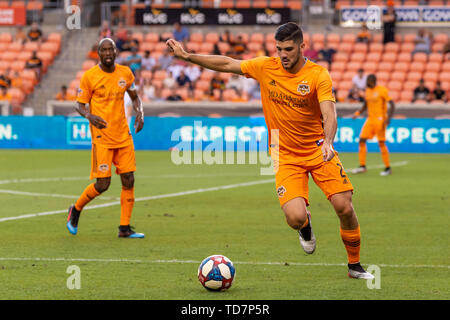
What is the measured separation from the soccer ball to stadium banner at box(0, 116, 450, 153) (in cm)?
1860

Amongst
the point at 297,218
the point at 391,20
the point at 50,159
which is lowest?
the point at 50,159

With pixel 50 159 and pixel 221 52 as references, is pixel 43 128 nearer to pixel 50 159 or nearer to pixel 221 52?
pixel 50 159

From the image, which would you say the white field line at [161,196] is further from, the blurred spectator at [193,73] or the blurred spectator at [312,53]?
the blurred spectator at [193,73]

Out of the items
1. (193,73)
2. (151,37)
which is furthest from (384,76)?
(151,37)

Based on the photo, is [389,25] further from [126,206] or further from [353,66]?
[126,206]

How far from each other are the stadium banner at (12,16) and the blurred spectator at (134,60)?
6.46 metres

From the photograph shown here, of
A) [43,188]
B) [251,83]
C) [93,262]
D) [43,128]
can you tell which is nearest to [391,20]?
[251,83]

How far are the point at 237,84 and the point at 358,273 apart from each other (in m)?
22.4

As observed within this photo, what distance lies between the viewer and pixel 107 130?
35.2 ft

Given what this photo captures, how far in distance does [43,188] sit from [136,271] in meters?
8.63

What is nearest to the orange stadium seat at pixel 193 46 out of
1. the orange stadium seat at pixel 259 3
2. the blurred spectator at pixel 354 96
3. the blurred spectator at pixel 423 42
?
the orange stadium seat at pixel 259 3

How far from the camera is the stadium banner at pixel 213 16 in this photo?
110 ft

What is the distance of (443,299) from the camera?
273 inches

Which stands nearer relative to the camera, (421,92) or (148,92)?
(421,92)
